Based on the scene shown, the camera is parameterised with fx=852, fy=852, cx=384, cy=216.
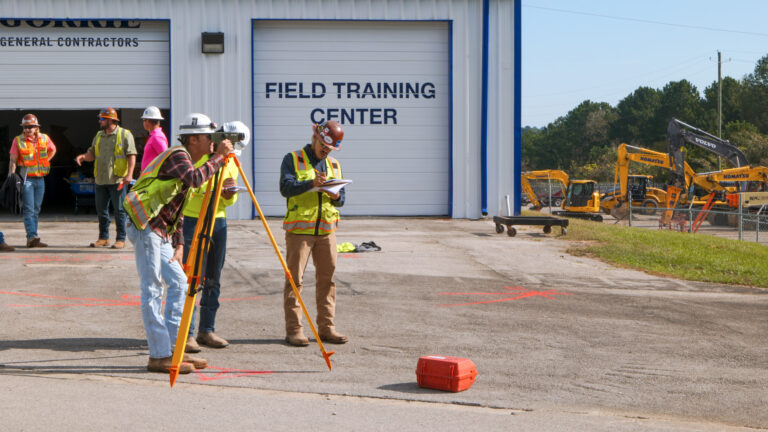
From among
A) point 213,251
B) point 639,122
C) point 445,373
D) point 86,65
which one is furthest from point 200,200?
point 639,122

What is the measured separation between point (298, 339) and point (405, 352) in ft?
2.90

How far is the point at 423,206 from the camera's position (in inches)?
786

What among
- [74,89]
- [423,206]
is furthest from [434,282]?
[74,89]

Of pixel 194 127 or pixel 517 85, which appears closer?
pixel 194 127

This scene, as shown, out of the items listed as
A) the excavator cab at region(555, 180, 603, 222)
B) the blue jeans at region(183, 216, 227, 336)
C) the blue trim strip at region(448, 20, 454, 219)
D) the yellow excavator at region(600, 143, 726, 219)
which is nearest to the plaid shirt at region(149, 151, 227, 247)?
the blue jeans at region(183, 216, 227, 336)

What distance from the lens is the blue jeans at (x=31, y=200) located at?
1274 centimetres

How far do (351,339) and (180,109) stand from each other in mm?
12958

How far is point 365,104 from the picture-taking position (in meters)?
19.7

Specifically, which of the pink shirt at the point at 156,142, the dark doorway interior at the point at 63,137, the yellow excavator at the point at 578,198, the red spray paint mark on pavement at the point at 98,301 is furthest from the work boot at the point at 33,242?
the yellow excavator at the point at 578,198

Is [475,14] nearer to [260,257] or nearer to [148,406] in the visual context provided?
[260,257]

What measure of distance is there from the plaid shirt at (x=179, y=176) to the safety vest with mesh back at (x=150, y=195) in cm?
4

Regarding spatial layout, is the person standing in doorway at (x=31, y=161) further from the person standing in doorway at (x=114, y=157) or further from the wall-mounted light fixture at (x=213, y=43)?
the wall-mounted light fixture at (x=213, y=43)

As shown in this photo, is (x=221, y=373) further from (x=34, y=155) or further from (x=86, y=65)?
(x=86, y=65)

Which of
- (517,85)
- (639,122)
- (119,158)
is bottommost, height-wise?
(119,158)
